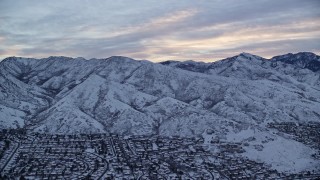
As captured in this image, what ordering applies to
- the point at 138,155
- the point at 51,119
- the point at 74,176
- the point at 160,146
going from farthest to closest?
the point at 51,119
the point at 160,146
the point at 138,155
the point at 74,176

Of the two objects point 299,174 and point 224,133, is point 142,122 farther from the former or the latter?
point 299,174

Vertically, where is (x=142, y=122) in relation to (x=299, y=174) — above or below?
above

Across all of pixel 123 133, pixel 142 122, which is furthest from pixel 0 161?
pixel 142 122

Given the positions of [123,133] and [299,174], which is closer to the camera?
[299,174]

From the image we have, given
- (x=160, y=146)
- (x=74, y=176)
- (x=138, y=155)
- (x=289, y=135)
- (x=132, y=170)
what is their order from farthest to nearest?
1. (x=289, y=135)
2. (x=160, y=146)
3. (x=138, y=155)
4. (x=132, y=170)
5. (x=74, y=176)

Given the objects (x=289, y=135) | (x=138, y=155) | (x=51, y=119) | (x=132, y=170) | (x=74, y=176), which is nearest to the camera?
(x=74, y=176)

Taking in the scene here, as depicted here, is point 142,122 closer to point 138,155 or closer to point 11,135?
point 138,155

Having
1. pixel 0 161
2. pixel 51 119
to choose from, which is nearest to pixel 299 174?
pixel 0 161

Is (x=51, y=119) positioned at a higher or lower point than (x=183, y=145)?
higher

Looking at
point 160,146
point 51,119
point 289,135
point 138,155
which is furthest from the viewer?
point 51,119
